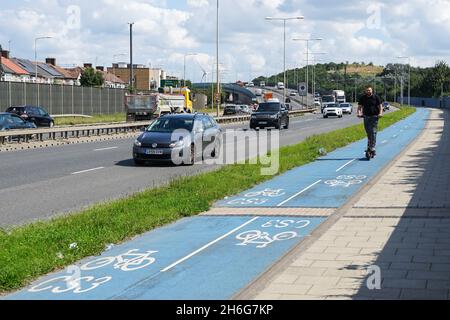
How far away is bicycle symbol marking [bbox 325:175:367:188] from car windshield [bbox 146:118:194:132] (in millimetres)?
6914

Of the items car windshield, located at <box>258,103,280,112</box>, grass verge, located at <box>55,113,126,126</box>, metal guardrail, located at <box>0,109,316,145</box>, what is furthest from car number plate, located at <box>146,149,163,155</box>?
grass verge, located at <box>55,113,126,126</box>

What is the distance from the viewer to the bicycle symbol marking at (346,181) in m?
14.6

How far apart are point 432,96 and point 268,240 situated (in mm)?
145603

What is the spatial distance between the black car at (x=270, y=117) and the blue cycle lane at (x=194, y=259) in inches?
1255

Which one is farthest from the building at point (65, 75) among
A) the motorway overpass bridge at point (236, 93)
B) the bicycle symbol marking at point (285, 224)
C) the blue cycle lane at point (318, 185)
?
the bicycle symbol marking at point (285, 224)

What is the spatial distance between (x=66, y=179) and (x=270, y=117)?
29.2 meters

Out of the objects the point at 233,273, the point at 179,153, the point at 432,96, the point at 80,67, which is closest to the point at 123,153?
the point at 179,153

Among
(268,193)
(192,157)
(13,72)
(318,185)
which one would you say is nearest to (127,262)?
(268,193)

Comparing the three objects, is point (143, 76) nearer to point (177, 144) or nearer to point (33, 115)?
point (33, 115)

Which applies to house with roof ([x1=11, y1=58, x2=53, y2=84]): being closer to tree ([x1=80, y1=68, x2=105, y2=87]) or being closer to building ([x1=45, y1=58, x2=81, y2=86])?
building ([x1=45, y1=58, x2=81, y2=86])

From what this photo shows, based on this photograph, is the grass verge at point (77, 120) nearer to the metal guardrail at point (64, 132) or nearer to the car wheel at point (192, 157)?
the metal guardrail at point (64, 132)

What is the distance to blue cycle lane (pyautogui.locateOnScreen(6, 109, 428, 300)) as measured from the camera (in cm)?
675
